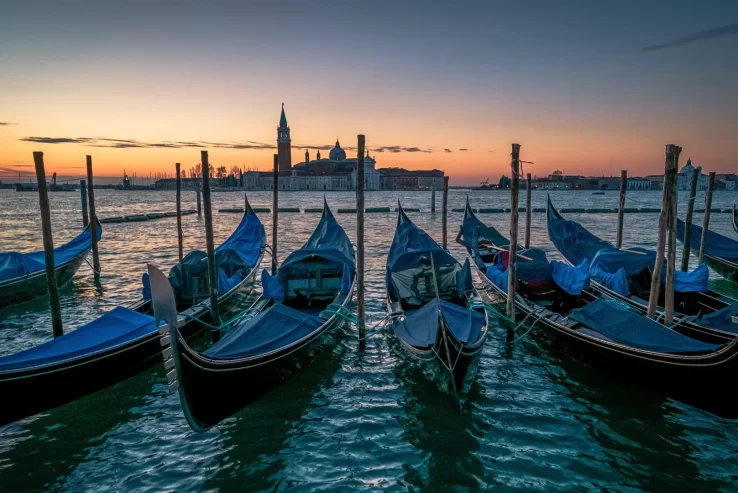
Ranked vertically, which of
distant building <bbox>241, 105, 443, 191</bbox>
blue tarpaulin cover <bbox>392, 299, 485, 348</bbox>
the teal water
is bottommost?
the teal water

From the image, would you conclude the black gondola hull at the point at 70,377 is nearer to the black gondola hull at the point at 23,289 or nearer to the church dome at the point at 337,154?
the black gondola hull at the point at 23,289

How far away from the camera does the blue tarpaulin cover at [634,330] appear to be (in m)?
4.12

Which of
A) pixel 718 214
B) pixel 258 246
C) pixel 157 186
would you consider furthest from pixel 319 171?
pixel 258 246

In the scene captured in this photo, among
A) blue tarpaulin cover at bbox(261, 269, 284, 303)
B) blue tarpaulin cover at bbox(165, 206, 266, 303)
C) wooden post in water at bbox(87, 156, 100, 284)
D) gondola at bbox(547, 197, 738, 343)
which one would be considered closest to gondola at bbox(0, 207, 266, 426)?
blue tarpaulin cover at bbox(165, 206, 266, 303)

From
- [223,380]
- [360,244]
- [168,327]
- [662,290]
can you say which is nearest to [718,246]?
[662,290]

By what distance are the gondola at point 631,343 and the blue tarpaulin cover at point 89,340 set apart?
4.52 m

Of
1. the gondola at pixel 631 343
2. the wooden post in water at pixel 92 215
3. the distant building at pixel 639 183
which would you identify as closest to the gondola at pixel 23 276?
the wooden post in water at pixel 92 215

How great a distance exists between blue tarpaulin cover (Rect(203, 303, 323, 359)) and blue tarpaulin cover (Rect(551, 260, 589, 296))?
3.52 meters

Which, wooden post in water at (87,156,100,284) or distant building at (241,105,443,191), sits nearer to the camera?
wooden post in water at (87,156,100,284)

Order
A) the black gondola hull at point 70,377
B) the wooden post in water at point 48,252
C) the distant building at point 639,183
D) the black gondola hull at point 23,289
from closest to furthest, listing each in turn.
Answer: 1. the black gondola hull at point 70,377
2. the wooden post in water at point 48,252
3. the black gondola hull at point 23,289
4. the distant building at point 639,183

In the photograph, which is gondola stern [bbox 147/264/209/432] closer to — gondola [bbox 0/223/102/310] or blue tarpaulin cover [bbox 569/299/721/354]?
blue tarpaulin cover [bbox 569/299/721/354]

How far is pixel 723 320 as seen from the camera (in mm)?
4918

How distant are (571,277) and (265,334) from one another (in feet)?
14.0

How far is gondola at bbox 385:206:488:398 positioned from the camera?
412 centimetres
